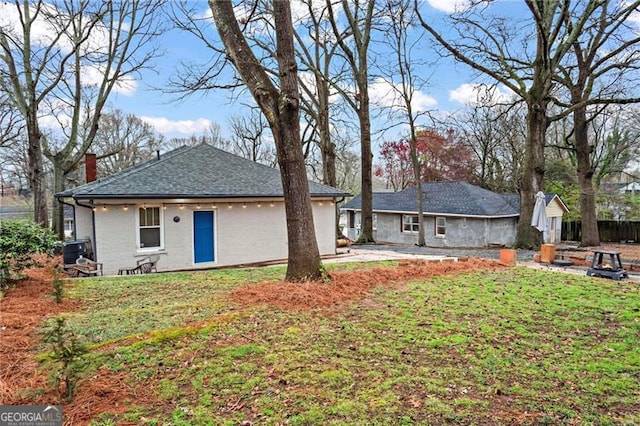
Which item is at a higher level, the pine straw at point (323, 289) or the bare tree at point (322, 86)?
the bare tree at point (322, 86)

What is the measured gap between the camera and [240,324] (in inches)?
187

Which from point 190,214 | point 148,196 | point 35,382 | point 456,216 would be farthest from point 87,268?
point 456,216

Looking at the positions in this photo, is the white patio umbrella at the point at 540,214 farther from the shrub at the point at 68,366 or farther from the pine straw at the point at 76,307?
the shrub at the point at 68,366

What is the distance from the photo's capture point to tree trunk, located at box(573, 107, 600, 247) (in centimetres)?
1739

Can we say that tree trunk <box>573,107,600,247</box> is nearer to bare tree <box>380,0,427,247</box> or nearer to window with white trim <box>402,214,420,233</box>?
bare tree <box>380,0,427,247</box>

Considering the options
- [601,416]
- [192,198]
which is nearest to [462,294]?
[601,416]

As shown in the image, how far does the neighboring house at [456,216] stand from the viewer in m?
20.6

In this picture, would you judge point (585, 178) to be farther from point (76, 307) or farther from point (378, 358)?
point (76, 307)

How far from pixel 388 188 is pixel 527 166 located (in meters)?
25.9

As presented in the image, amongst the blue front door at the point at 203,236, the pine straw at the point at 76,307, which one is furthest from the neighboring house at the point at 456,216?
the blue front door at the point at 203,236

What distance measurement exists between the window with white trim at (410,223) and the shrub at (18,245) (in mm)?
19334

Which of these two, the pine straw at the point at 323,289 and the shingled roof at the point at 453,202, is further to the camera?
the shingled roof at the point at 453,202

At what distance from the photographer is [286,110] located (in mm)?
6578

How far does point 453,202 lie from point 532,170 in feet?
23.7
